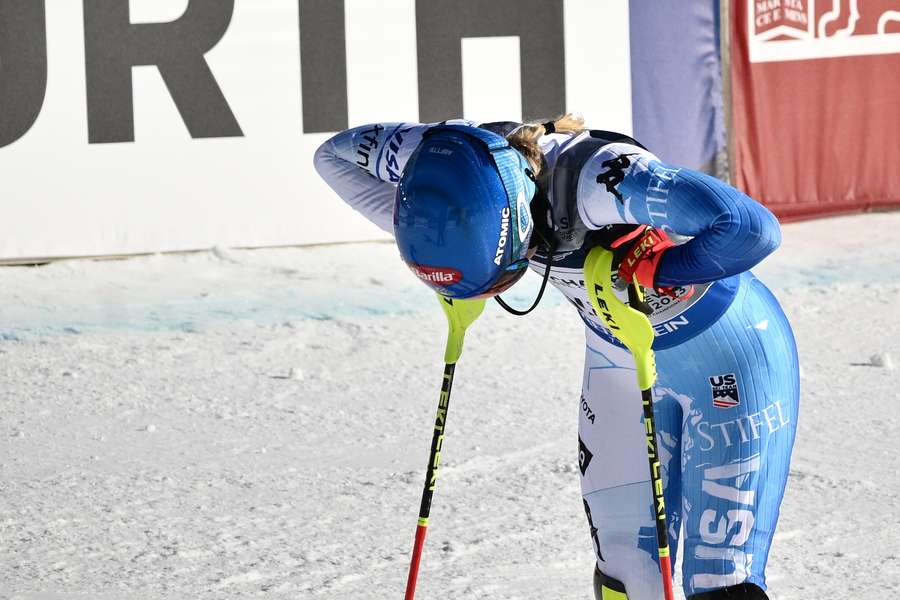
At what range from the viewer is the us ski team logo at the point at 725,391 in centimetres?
288

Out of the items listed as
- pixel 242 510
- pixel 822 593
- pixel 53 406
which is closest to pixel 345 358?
pixel 53 406

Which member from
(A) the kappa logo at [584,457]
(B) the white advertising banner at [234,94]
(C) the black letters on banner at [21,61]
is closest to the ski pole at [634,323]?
(A) the kappa logo at [584,457]

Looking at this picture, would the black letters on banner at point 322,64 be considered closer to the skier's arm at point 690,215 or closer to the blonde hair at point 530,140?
the blonde hair at point 530,140

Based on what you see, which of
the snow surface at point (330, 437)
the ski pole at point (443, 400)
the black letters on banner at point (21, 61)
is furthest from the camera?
the black letters on banner at point (21, 61)

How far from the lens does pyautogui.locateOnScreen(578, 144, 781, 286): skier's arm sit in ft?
8.18

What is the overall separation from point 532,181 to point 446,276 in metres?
0.26

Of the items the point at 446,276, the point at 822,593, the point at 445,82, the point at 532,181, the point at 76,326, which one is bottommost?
the point at 822,593

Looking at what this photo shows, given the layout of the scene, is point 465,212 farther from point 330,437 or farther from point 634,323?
point 330,437

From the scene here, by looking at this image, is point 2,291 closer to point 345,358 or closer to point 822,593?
point 345,358

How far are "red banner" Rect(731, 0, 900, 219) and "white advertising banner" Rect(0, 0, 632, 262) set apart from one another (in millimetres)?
919

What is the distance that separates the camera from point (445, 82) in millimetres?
8578

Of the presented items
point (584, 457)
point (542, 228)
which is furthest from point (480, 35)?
point (542, 228)

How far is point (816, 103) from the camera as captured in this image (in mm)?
9039

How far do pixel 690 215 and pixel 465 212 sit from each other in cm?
43
